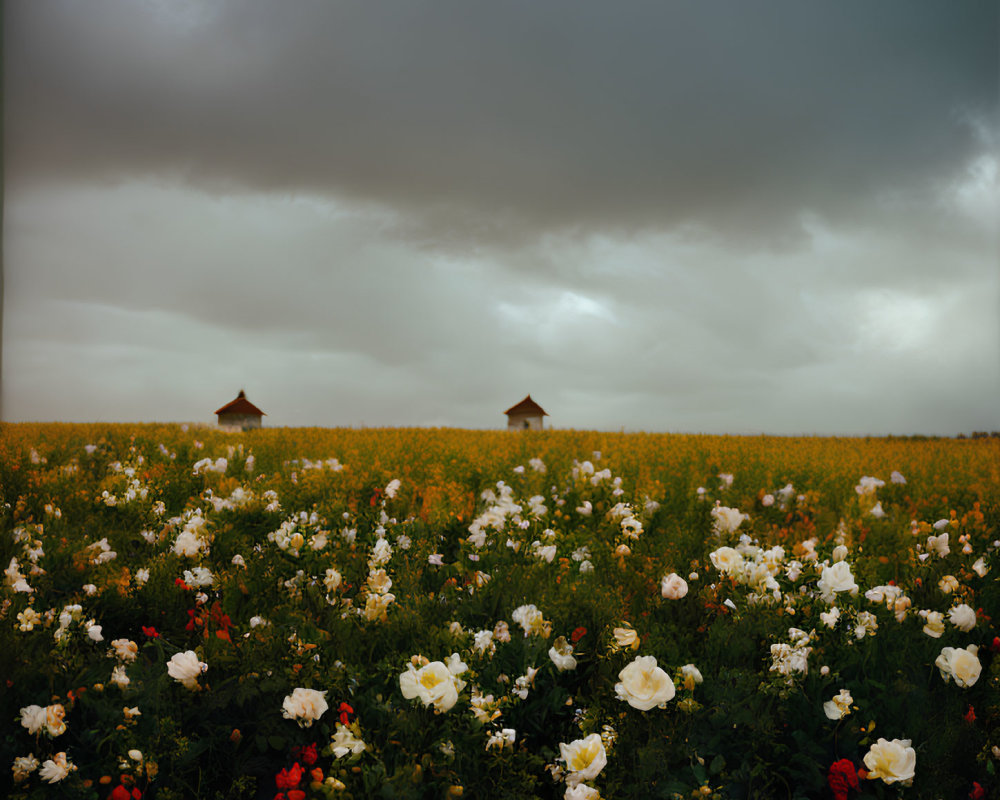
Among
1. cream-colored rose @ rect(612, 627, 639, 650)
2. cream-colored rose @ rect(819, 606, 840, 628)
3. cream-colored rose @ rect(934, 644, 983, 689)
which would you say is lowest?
cream-colored rose @ rect(934, 644, 983, 689)

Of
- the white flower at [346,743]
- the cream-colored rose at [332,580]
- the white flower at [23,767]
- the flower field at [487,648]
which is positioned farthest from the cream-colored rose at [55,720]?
the cream-colored rose at [332,580]

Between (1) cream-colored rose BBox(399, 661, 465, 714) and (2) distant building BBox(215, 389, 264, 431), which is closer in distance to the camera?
(1) cream-colored rose BBox(399, 661, 465, 714)

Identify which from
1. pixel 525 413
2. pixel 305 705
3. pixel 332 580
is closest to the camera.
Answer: pixel 305 705

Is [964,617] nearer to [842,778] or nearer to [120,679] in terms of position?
[842,778]

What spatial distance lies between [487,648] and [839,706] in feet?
5.08

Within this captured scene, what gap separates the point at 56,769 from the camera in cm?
258

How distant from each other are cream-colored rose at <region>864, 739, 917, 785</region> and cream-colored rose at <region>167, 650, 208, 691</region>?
2829 mm

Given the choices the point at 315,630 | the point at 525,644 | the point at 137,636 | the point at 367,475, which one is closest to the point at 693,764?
the point at 525,644

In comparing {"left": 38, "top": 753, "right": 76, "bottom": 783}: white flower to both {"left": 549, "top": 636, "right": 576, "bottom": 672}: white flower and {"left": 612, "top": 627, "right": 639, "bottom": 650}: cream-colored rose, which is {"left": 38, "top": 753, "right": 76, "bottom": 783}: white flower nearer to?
{"left": 549, "top": 636, "right": 576, "bottom": 672}: white flower

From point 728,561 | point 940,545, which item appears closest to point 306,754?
point 728,561

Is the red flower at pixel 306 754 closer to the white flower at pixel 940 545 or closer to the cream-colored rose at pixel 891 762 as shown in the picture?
the cream-colored rose at pixel 891 762

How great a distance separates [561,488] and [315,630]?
A: 3.16 m

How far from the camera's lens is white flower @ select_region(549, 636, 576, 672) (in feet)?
9.95

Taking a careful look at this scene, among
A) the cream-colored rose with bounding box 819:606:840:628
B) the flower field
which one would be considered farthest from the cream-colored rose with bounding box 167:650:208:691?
the cream-colored rose with bounding box 819:606:840:628
